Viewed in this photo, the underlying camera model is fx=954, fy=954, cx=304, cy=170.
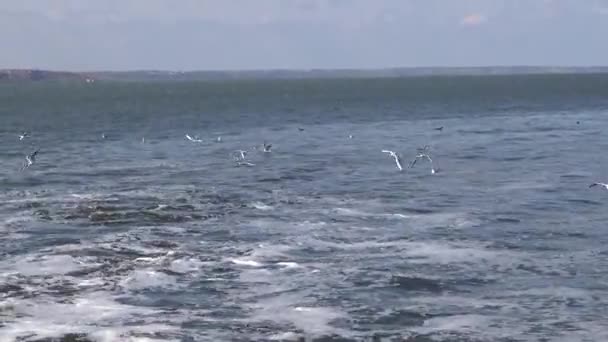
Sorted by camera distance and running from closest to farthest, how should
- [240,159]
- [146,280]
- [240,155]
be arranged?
[146,280] < [240,159] < [240,155]

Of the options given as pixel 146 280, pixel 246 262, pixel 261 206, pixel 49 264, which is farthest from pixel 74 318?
pixel 261 206

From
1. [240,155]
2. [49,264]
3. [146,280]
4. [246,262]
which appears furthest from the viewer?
[240,155]

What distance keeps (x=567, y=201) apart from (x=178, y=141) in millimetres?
40881

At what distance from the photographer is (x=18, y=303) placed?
2205 centimetres

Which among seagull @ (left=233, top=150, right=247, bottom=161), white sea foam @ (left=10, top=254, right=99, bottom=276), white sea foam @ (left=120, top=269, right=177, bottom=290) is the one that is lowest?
seagull @ (left=233, top=150, right=247, bottom=161)

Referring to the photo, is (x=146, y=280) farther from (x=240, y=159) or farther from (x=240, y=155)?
(x=240, y=155)

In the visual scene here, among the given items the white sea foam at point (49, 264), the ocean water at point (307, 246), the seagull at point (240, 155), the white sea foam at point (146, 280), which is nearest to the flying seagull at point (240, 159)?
the seagull at point (240, 155)

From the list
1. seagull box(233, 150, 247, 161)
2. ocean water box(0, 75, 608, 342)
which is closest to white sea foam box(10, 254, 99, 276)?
ocean water box(0, 75, 608, 342)

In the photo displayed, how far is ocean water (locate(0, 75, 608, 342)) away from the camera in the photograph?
20.6 meters

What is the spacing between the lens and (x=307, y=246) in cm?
2848

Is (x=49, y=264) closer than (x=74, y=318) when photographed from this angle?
No

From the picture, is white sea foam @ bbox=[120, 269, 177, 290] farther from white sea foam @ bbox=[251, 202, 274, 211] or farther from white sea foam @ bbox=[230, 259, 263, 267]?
white sea foam @ bbox=[251, 202, 274, 211]

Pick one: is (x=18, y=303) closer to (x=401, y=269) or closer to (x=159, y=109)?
(x=401, y=269)

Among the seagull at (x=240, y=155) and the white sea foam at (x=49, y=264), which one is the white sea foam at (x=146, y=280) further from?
the seagull at (x=240, y=155)
